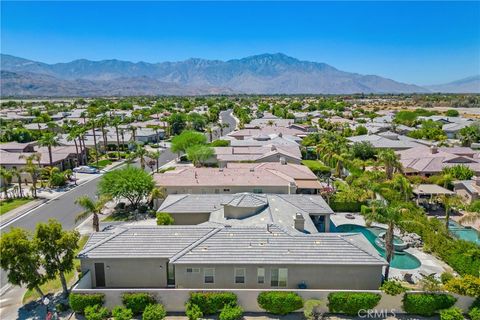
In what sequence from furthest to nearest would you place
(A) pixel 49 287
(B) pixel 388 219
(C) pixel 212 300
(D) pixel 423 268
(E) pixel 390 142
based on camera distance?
(E) pixel 390 142 → (D) pixel 423 268 → (A) pixel 49 287 → (B) pixel 388 219 → (C) pixel 212 300

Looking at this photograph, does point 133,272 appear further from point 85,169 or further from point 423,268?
point 85,169

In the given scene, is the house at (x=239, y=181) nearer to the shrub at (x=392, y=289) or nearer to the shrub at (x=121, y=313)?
the shrub at (x=392, y=289)

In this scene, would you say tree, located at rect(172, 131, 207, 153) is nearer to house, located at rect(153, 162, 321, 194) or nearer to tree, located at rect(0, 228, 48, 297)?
house, located at rect(153, 162, 321, 194)

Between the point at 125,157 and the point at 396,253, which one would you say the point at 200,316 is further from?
the point at 125,157

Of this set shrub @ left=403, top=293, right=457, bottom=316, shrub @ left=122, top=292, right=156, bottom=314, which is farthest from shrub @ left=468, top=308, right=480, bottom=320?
shrub @ left=122, top=292, right=156, bottom=314

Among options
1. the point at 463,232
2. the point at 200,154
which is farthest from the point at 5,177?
the point at 463,232

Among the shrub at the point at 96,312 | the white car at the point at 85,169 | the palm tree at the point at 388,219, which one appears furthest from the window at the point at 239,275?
the white car at the point at 85,169

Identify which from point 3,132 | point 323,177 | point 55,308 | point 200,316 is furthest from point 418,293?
point 3,132
